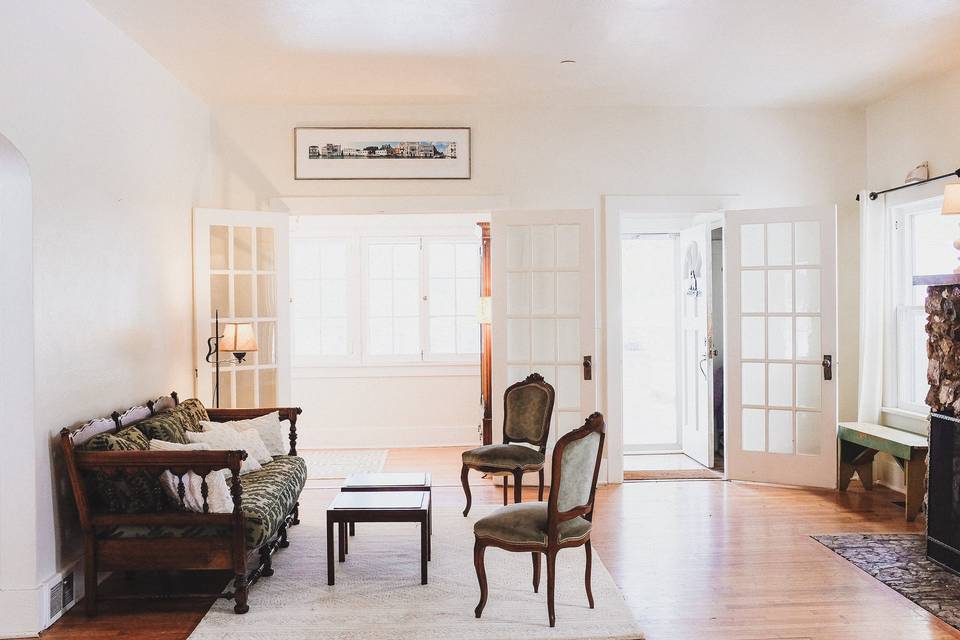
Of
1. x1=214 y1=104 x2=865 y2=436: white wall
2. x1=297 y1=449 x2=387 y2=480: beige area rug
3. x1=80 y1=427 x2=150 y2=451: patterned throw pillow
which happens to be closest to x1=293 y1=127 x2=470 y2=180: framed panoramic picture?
x1=214 y1=104 x2=865 y2=436: white wall

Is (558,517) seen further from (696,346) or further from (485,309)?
A: (696,346)

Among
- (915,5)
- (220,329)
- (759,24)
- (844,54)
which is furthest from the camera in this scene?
(220,329)

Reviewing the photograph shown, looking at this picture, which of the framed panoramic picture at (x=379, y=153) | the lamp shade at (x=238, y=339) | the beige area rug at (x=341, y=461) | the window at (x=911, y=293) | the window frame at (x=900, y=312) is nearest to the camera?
the lamp shade at (x=238, y=339)

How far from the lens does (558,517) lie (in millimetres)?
3268

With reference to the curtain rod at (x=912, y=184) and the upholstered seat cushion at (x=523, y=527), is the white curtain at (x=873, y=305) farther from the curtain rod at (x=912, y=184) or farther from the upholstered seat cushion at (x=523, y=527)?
the upholstered seat cushion at (x=523, y=527)

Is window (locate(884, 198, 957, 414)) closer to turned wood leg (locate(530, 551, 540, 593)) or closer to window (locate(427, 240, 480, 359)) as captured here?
turned wood leg (locate(530, 551, 540, 593))

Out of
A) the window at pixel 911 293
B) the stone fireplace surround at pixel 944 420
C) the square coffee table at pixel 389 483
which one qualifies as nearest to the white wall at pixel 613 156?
the window at pixel 911 293

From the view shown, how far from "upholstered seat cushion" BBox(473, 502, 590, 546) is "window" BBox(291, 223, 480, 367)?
4496 millimetres

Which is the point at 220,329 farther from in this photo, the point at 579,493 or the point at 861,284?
the point at 861,284

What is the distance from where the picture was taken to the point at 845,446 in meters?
5.70

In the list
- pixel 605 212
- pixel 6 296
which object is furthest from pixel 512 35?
pixel 6 296

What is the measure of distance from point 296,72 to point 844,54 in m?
3.63

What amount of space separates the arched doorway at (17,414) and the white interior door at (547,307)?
3329 millimetres

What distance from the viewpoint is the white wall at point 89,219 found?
11.0 ft
